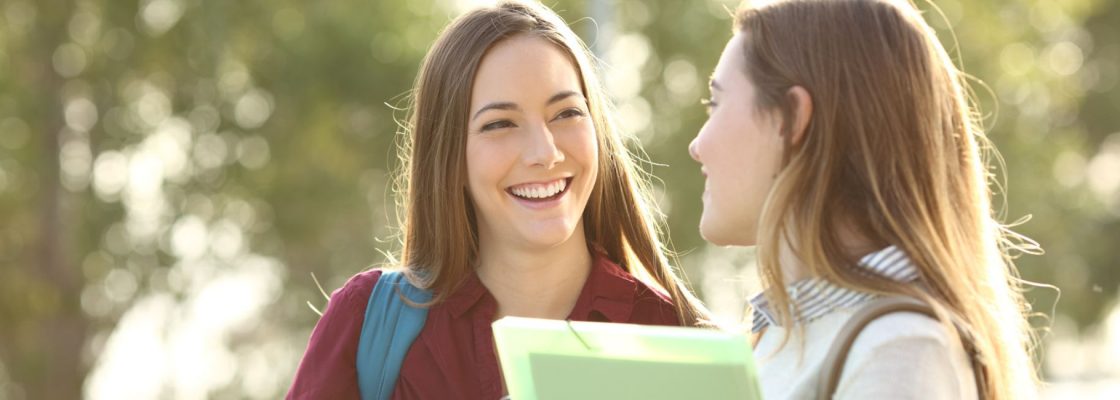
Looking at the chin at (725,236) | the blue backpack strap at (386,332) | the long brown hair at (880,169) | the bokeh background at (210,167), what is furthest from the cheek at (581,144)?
the bokeh background at (210,167)

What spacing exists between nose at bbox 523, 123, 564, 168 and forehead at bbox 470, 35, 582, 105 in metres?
0.07

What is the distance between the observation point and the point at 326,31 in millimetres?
18422

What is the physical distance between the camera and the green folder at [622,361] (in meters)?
2.00

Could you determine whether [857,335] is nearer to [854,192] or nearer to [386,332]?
[854,192]

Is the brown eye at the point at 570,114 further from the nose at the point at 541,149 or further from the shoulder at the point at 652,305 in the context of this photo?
the shoulder at the point at 652,305

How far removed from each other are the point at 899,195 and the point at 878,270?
0.11 metres

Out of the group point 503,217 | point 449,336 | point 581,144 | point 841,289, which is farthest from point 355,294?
point 841,289

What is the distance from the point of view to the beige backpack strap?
2.05m

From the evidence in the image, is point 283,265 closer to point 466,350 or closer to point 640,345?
point 466,350

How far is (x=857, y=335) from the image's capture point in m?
2.06

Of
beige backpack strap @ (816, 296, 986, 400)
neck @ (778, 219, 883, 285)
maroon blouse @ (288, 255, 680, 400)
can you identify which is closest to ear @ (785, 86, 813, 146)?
neck @ (778, 219, 883, 285)

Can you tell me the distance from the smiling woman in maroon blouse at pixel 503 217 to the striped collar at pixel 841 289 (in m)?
1.14

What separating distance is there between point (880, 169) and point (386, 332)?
141cm

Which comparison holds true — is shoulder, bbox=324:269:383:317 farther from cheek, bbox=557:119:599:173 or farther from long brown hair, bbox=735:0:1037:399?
long brown hair, bbox=735:0:1037:399
